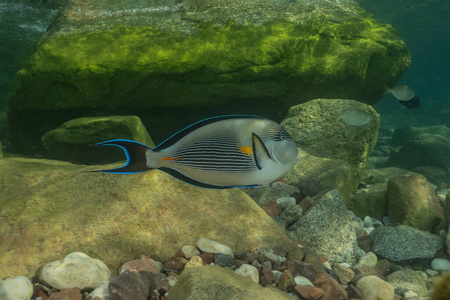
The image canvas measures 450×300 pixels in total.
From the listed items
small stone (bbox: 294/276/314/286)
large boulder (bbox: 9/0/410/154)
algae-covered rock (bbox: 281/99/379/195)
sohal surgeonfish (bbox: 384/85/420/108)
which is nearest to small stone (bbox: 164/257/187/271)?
small stone (bbox: 294/276/314/286)

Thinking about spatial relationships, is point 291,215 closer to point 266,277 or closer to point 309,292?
point 266,277

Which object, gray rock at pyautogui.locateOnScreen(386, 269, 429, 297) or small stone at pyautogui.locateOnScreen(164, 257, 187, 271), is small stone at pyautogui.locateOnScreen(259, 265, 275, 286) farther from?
gray rock at pyautogui.locateOnScreen(386, 269, 429, 297)

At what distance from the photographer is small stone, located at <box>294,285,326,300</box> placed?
7.86ft

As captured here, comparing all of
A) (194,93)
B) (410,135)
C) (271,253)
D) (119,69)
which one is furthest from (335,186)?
(410,135)

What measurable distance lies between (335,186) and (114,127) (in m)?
3.86

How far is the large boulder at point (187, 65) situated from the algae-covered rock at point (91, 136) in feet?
3.68

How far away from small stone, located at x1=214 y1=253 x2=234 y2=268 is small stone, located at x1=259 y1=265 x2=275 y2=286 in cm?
26

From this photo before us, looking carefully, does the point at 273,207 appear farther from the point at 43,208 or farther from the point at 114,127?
the point at 114,127

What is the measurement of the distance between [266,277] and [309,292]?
34 centimetres

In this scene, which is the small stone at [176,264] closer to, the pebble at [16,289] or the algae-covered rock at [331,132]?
the pebble at [16,289]

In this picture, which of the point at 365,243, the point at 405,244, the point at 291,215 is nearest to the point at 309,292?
the point at 291,215

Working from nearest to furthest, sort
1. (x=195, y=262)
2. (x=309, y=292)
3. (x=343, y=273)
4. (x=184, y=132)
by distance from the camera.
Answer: (x=184, y=132)
(x=309, y=292)
(x=195, y=262)
(x=343, y=273)

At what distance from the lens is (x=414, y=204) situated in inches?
189

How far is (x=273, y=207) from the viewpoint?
4.09 meters
